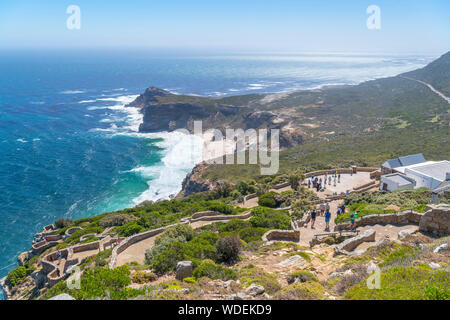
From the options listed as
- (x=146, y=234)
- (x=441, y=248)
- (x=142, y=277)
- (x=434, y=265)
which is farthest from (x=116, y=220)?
(x=434, y=265)

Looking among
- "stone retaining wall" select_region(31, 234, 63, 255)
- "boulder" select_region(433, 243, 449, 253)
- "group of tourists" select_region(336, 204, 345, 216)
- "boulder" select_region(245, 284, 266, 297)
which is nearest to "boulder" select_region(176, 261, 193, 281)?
"boulder" select_region(245, 284, 266, 297)

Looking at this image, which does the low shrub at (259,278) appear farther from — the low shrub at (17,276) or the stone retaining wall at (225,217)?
the low shrub at (17,276)

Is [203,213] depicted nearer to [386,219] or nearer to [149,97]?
[386,219]

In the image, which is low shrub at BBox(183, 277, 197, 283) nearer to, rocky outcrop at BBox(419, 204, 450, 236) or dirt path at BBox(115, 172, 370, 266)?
dirt path at BBox(115, 172, 370, 266)

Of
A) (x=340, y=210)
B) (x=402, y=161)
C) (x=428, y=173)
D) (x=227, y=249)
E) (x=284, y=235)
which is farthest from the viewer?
(x=402, y=161)

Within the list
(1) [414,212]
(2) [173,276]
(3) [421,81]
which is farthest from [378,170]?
(3) [421,81]

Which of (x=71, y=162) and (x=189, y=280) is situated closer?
(x=189, y=280)
